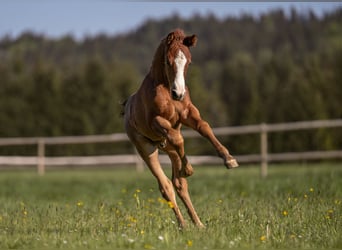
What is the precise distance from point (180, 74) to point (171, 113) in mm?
465

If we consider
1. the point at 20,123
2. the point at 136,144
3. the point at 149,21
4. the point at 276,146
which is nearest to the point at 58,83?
the point at 20,123

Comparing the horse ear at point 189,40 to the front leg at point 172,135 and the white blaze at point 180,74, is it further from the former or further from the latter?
the front leg at point 172,135

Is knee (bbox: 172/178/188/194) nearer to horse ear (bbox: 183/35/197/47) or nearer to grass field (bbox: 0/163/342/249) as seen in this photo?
grass field (bbox: 0/163/342/249)

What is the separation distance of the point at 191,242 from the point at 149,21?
266 feet

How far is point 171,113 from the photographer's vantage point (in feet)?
20.2

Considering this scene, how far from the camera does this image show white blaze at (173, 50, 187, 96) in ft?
19.1

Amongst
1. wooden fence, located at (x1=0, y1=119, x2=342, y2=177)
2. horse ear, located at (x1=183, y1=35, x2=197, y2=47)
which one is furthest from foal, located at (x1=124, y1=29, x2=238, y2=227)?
wooden fence, located at (x1=0, y1=119, x2=342, y2=177)

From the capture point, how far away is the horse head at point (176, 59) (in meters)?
5.84

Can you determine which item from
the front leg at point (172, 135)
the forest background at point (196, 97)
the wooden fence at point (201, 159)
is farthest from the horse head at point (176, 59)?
the forest background at point (196, 97)

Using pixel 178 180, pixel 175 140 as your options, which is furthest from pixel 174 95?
pixel 178 180

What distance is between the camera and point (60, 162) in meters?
25.7

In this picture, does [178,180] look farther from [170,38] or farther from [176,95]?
[170,38]

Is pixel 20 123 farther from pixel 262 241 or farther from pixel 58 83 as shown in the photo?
pixel 262 241

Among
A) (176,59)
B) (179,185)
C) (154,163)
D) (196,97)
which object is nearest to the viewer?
(176,59)
